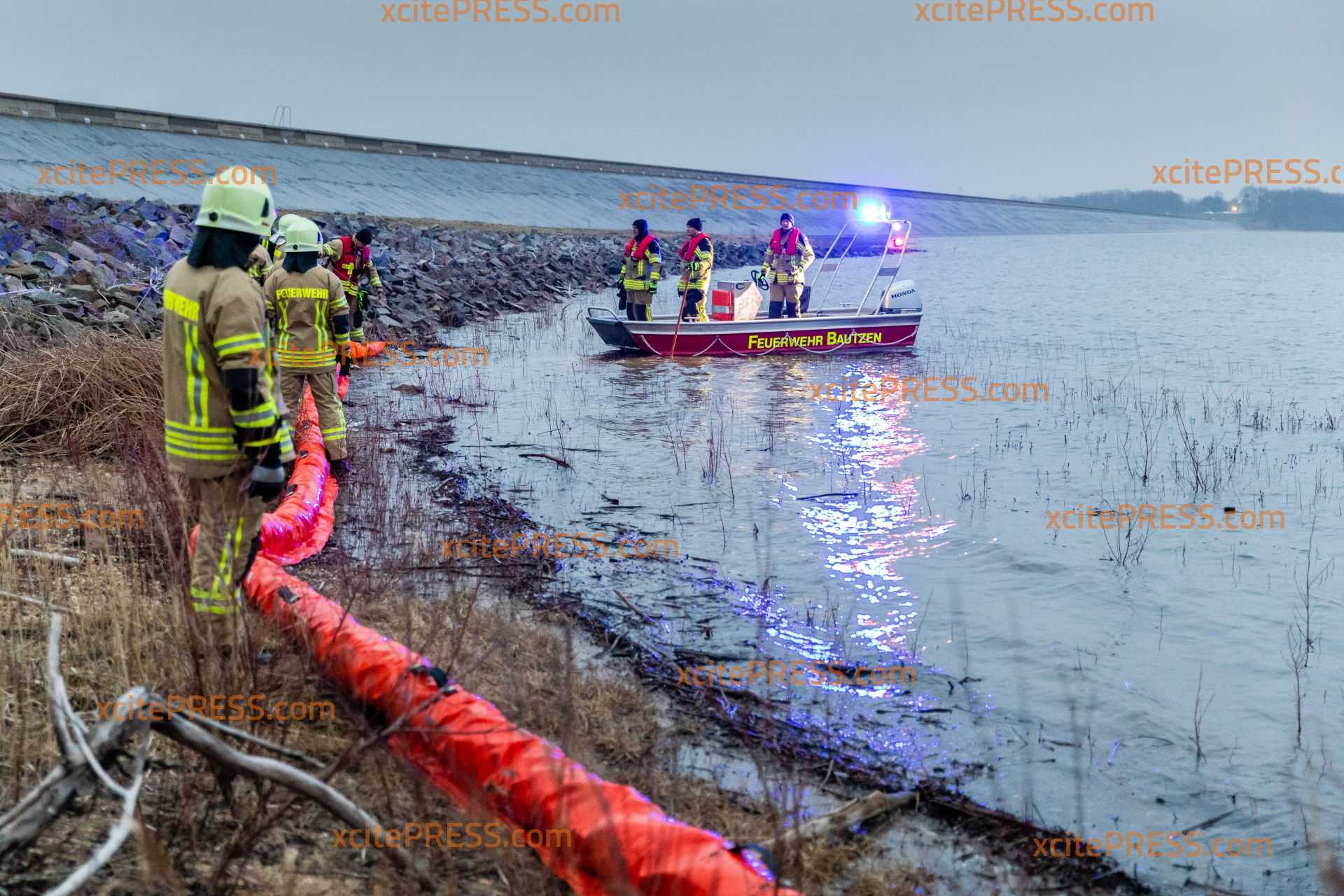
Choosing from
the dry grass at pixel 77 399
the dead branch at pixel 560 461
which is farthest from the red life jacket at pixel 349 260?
the dead branch at pixel 560 461

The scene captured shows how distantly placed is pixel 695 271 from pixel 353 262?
590 centimetres

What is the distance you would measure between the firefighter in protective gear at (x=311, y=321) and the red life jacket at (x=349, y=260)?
3.50m

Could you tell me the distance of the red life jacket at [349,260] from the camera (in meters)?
12.0

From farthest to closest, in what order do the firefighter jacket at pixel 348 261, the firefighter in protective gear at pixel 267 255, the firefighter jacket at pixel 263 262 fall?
the firefighter jacket at pixel 348 261, the firefighter jacket at pixel 263 262, the firefighter in protective gear at pixel 267 255

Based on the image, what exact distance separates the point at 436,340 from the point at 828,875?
16.3 metres

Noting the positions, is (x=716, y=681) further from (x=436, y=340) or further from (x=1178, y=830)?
(x=436, y=340)

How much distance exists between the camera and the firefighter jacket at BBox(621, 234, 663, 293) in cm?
1638

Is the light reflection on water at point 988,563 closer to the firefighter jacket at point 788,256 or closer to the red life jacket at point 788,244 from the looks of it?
the firefighter jacket at point 788,256

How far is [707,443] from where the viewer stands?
37.7 feet

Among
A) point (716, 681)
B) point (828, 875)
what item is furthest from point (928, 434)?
point (828, 875)

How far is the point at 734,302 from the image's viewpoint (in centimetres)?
1755

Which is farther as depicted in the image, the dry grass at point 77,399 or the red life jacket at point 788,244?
the red life jacket at point 788,244

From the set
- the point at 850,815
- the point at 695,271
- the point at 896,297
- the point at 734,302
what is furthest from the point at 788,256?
the point at 850,815

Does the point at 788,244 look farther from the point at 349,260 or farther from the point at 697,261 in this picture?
the point at 349,260
